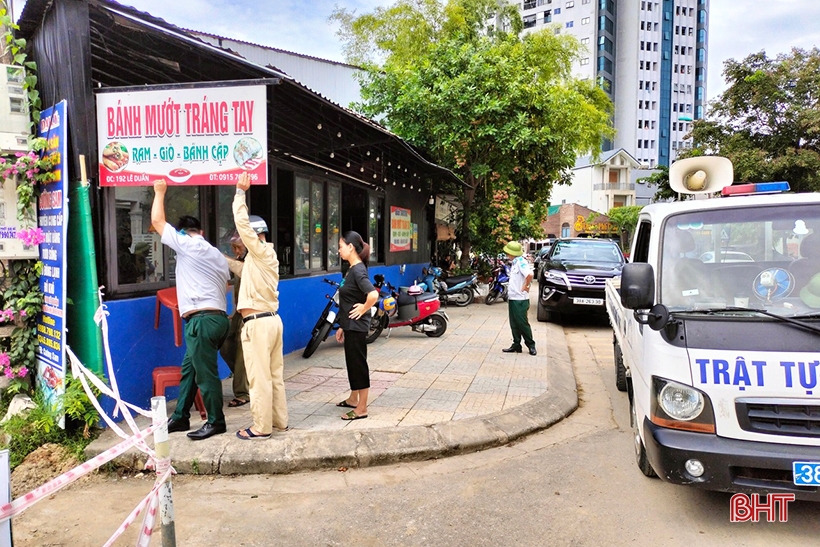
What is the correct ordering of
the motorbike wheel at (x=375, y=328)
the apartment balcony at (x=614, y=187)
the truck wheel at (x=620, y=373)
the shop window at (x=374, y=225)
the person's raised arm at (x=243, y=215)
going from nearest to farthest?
the person's raised arm at (x=243, y=215), the truck wheel at (x=620, y=373), the motorbike wheel at (x=375, y=328), the shop window at (x=374, y=225), the apartment balcony at (x=614, y=187)

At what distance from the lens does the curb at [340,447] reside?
13.5 ft

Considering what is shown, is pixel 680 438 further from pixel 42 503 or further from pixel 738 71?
pixel 738 71

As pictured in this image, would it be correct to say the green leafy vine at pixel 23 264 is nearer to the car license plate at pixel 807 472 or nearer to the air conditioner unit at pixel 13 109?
the air conditioner unit at pixel 13 109

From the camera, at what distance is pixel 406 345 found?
859cm

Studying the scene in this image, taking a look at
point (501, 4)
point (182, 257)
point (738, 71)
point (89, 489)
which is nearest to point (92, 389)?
point (89, 489)

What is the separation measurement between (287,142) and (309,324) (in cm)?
267

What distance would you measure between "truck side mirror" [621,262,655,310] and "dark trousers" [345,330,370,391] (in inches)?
88.8

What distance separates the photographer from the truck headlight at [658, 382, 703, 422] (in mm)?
3055

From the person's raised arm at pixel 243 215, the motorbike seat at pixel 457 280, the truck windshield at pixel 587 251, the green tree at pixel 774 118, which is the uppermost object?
the green tree at pixel 774 118

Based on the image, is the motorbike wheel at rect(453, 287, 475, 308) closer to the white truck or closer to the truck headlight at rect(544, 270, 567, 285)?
the truck headlight at rect(544, 270, 567, 285)

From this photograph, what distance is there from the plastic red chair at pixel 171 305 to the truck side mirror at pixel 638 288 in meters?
3.60

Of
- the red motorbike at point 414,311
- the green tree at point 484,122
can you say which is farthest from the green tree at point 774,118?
the red motorbike at point 414,311

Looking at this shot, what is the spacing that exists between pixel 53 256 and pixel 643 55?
8017 cm

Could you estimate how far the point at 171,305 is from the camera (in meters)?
4.80
